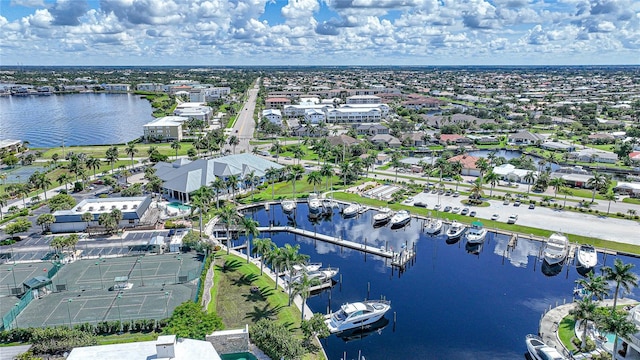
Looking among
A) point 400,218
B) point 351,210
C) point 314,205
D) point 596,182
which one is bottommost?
point 351,210

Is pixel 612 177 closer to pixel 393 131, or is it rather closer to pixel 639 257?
pixel 639 257

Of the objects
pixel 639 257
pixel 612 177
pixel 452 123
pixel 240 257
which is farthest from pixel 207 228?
pixel 452 123

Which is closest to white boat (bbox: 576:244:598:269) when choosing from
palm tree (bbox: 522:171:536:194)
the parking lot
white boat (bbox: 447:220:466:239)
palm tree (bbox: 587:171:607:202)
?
the parking lot

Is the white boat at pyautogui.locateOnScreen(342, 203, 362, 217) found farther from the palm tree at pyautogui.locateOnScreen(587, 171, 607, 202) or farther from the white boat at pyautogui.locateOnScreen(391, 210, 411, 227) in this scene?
the palm tree at pyautogui.locateOnScreen(587, 171, 607, 202)

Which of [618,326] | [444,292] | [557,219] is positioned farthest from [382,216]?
[618,326]

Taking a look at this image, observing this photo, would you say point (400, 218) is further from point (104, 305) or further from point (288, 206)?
point (104, 305)

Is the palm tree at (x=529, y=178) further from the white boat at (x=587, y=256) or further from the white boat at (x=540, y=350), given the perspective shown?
the white boat at (x=540, y=350)
